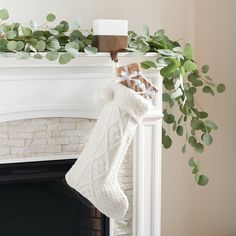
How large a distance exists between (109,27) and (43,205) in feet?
2.21

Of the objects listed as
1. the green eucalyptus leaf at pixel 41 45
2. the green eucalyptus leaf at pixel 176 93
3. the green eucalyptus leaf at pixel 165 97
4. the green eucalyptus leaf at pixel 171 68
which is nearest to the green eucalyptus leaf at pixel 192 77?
the green eucalyptus leaf at pixel 165 97

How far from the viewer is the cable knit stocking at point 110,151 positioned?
175 centimetres

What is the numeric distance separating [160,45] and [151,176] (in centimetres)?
49

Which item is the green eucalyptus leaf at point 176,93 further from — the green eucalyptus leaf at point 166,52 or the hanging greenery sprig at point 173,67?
the green eucalyptus leaf at point 166,52

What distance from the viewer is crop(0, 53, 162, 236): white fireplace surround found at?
5.84ft

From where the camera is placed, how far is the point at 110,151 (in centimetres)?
175

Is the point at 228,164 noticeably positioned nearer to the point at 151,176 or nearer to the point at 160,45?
the point at 151,176

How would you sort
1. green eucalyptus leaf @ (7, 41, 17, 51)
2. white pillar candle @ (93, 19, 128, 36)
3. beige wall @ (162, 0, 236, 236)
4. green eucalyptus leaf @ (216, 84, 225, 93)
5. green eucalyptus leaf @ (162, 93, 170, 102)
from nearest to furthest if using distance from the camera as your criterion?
1. green eucalyptus leaf @ (7, 41, 17, 51)
2. white pillar candle @ (93, 19, 128, 36)
3. green eucalyptus leaf @ (162, 93, 170, 102)
4. green eucalyptus leaf @ (216, 84, 225, 93)
5. beige wall @ (162, 0, 236, 236)

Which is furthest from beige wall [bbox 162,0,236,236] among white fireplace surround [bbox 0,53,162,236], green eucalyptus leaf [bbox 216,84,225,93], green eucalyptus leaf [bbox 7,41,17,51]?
green eucalyptus leaf [bbox 7,41,17,51]

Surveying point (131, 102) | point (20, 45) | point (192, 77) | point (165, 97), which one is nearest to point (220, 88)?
point (192, 77)

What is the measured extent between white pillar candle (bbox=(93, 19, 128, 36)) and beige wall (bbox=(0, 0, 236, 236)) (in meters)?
0.40

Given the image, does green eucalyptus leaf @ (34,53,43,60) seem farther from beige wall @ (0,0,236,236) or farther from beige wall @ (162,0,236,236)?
beige wall @ (162,0,236,236)

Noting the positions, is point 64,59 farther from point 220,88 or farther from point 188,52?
point 220,88

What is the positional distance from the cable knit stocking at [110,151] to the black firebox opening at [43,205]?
0.15m
